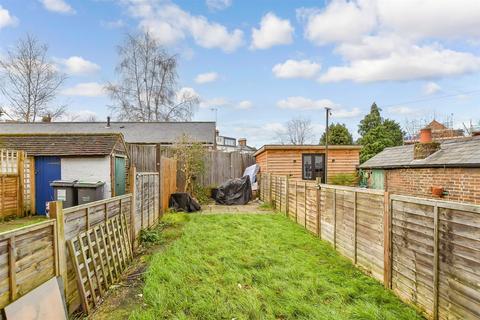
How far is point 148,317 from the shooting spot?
A: 10.7 ft

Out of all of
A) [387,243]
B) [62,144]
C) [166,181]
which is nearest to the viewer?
[387,243]

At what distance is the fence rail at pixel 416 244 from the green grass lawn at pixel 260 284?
24cm

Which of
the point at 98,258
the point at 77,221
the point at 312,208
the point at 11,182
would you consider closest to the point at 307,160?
the point at 312,208

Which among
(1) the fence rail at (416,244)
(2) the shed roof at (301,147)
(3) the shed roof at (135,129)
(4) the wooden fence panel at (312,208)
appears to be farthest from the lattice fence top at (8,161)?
(3) the shed roof at (135,129)

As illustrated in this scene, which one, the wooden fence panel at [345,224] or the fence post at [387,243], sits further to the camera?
the wooden fence panel at [345,224]

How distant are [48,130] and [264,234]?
19.0 metres

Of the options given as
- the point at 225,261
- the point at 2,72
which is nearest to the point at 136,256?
the point at 225,261

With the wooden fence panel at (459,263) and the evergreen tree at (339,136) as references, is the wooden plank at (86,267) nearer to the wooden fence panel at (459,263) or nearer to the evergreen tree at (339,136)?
the wooden fence panel at (459,263)

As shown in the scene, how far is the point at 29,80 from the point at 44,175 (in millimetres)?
16793

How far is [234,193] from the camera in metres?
13.9

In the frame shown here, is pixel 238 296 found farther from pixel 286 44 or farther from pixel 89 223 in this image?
pixel 286 44

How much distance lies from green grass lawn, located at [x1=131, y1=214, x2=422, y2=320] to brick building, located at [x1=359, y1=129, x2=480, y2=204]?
11.1 feet

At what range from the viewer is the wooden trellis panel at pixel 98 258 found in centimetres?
349

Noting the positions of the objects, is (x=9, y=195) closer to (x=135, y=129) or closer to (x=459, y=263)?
(x=459, y=263)
